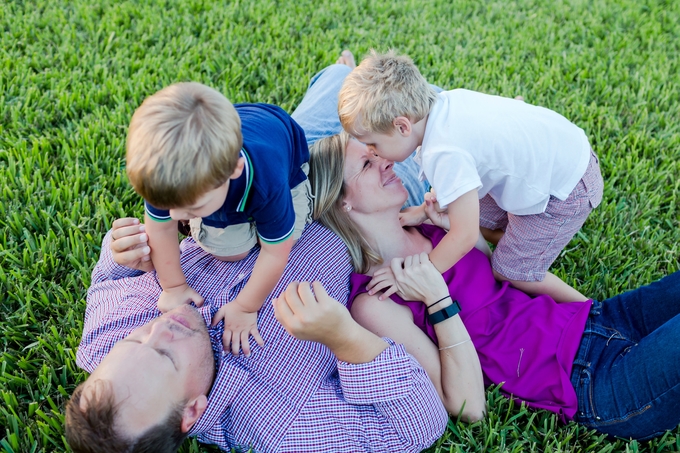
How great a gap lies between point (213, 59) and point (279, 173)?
2650 millimetres

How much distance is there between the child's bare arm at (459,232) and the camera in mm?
2457

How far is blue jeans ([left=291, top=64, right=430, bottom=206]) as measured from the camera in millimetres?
3395

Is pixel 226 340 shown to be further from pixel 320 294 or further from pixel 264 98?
pixel 264 98

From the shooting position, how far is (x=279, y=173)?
2.18 m

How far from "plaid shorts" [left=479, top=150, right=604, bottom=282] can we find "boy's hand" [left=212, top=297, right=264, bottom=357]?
137 centimetres

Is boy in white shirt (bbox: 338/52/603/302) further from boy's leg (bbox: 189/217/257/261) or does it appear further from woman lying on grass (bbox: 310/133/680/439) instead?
boy's leg (bbox: 189/217/257/261)

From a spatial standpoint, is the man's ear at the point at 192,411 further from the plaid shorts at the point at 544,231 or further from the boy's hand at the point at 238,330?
the plaid shorts at the point at 544,231

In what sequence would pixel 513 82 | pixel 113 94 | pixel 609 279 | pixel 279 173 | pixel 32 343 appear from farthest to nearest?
pixel 513 82, pixel 113 94, pixel 609 279, pixel 32 343, pixel 279 173

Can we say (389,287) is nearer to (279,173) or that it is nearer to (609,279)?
(279,173)

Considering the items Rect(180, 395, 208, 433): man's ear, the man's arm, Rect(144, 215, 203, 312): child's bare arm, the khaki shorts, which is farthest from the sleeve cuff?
Rect(144, 215, 203, 312): child's bare arm

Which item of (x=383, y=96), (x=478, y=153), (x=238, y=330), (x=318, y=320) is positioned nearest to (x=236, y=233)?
(x=238, y=330)

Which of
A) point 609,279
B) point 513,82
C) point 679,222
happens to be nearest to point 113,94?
point 513,82

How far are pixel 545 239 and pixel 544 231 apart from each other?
5 cm

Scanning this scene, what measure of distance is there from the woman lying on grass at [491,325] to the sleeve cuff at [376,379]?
0.28 m
